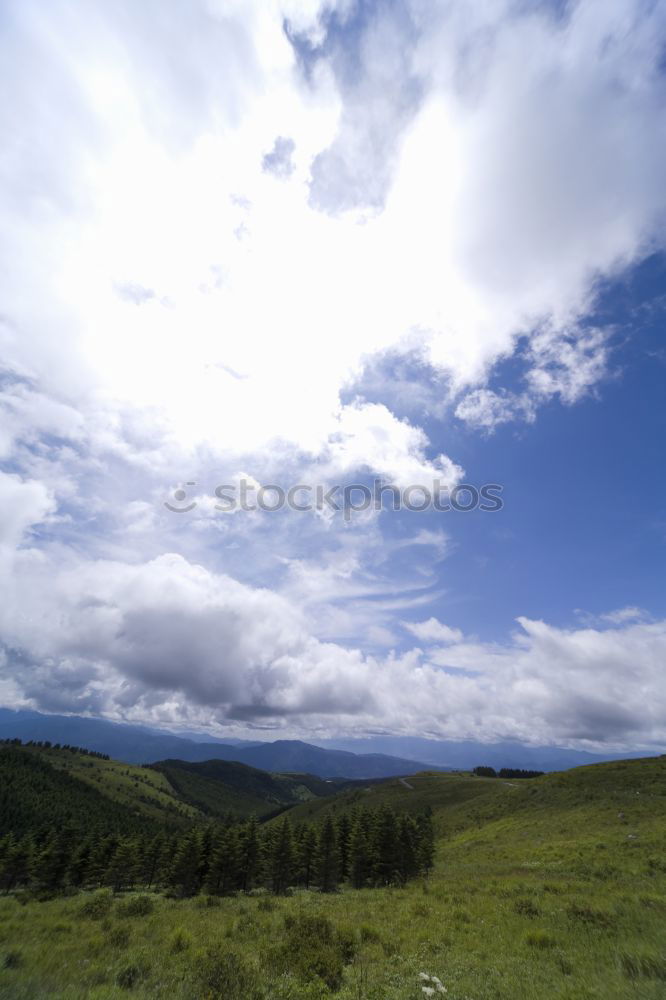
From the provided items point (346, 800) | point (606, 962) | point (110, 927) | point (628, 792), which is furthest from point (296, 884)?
point (346, 800)

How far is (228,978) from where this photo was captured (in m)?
11.7

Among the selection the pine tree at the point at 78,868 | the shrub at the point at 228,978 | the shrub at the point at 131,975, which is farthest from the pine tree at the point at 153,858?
the shrub at the point at 228,978

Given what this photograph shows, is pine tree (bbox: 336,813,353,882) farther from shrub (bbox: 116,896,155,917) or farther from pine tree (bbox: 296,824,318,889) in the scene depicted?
shrub (bbox: 116,896,155,917)

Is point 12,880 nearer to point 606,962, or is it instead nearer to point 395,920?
point 395,920

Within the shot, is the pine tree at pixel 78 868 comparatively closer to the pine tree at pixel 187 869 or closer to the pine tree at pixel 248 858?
the pine tree at pixel 187 869

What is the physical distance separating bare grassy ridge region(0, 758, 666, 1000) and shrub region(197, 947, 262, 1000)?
0.06 meters

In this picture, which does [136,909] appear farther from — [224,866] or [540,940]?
[224,866]

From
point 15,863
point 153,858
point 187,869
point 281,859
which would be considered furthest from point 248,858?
point 15,863

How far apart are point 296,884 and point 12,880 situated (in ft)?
216

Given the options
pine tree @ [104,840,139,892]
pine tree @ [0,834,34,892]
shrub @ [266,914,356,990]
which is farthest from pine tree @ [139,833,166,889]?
shrub @ [266,914,356,990]

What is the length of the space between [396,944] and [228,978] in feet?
23.4

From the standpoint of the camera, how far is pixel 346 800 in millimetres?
183750

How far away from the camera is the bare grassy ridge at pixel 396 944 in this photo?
10.9 metres

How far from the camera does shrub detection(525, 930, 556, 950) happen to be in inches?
540
